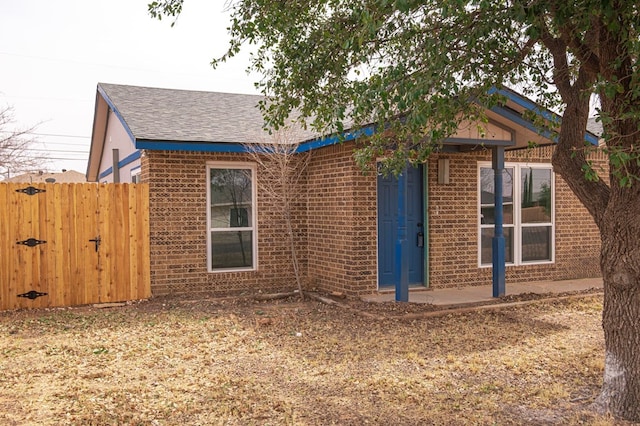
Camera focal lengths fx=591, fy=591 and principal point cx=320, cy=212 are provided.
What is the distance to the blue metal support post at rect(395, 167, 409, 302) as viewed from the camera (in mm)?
9375

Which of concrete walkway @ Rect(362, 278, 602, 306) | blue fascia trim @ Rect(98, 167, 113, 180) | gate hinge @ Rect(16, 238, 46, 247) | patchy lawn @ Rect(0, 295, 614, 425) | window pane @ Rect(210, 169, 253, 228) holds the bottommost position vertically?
patchy lawn @ Rect(0, 295, 614, 425)

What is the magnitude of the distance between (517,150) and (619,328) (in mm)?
7501

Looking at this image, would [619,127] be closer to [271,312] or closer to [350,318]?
[350,318]

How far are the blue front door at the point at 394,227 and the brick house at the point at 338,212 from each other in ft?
0.07

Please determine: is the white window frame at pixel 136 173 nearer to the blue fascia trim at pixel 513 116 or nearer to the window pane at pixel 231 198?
the window pane at pixel 231 198

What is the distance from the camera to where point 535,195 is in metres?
12.3

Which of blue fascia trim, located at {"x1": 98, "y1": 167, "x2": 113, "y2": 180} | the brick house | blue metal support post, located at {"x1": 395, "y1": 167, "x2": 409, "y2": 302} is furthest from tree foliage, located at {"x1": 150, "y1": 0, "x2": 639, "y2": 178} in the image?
blue fascia trim, located at {"x1": 98, "y1": 167, "x2": 113, "y2": 180}

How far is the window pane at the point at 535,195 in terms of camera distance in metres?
12.2

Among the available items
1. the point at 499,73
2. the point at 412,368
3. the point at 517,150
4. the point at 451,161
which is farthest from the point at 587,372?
the point at 517,150

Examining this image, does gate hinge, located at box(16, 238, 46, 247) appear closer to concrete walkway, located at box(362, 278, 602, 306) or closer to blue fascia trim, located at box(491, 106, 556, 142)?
concrete walkway, located at box(362, 278, 602, 306)

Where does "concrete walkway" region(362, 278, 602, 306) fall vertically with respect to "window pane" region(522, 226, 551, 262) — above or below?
below

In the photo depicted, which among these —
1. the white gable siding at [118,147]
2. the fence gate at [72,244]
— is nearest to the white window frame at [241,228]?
the fence gate at [72,244]

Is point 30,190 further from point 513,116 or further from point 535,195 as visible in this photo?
point 535,195

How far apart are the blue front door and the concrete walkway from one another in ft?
1.13
